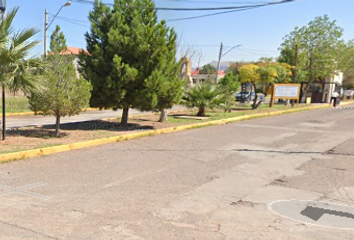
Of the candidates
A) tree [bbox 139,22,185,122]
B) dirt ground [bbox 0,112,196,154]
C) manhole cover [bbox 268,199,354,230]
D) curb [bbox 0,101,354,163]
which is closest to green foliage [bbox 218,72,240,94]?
curb [bbox 0,101,354,163]

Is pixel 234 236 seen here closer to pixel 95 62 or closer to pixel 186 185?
pixel 186 185

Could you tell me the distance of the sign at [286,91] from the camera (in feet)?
88.6

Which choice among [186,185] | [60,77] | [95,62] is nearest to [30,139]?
[60,77]

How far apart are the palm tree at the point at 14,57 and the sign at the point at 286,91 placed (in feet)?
72.6

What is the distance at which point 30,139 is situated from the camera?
9.15 metres

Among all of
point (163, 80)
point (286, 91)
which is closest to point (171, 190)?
point (163, 80)

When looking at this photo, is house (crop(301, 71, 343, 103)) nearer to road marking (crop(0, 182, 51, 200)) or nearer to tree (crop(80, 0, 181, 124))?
tree (crop(80, 0, 181, 124))

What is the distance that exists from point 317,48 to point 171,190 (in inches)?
1189

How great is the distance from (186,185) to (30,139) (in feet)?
17.7

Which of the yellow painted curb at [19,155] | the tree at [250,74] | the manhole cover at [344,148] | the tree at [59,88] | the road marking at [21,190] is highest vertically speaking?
the tree at [250,74]

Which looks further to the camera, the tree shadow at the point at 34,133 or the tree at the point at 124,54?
the tree at the point at 124,54

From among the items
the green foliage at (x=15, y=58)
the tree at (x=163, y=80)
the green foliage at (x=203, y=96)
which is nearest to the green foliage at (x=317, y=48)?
the green foliage at (x=203, y=96)

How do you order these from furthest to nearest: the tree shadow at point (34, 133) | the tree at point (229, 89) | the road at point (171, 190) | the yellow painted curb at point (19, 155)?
the tree at point (229, 89), the tree shadow at point (34, 133), the yellow painted curb at point (19, 155), the road at point (171, 190)

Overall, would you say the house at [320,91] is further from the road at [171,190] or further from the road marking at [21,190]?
the road marking at [21,190]
